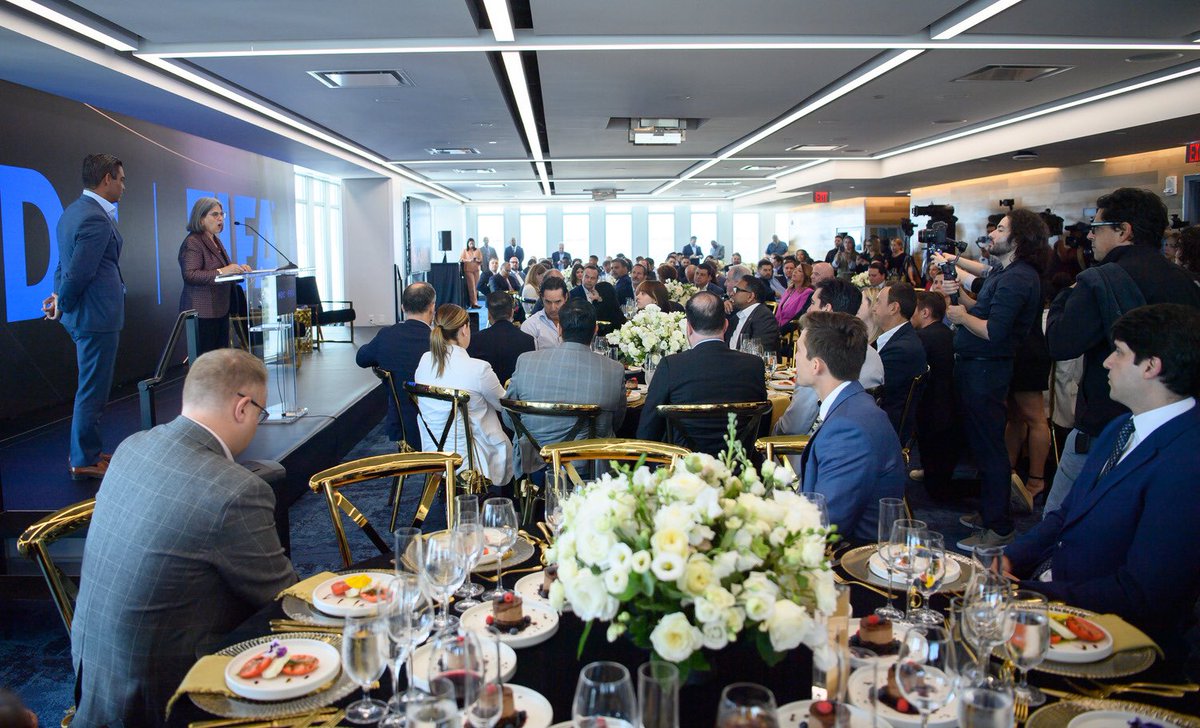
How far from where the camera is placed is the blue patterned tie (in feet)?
8.59

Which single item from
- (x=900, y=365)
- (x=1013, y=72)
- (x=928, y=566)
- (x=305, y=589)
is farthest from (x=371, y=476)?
(x=1013, y=72)

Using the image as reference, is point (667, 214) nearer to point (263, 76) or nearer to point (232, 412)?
point (263, 76)

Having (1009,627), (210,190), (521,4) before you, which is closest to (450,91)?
(521,4)

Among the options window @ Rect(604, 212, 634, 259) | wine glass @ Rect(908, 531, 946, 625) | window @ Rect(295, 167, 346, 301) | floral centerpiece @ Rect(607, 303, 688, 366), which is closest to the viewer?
wine glass @ Rect(908, 531, 946, 625)

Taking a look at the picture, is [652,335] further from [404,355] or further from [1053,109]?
[1053,109]

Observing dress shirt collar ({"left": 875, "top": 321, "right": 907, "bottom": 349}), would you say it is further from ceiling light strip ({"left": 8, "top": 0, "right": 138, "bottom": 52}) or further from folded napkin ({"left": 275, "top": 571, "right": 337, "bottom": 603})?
ceiling light strip ({"left": 8, "top": 0, "right": 138, "bottom": 52})

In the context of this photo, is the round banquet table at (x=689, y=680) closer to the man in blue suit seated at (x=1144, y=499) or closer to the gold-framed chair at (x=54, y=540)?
the man in blue suit seated at (x=1144, y=499)

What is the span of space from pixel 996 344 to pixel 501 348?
9.64 feet

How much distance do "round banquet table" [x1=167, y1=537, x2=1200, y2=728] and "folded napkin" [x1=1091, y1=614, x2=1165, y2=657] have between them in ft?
0.15

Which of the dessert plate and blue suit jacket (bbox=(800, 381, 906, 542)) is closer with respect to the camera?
the dessert plate

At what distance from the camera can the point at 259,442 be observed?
19.8 feet

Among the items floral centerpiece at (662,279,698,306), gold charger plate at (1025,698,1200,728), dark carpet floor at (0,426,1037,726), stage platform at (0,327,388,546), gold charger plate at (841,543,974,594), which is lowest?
dark carpet floor at (0,426,1037,726)

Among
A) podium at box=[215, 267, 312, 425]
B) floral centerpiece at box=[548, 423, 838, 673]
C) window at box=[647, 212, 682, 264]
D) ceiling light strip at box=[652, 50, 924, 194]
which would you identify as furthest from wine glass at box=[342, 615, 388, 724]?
window at box=[647, 212, 682, 264]

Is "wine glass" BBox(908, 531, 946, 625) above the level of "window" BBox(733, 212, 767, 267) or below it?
below
